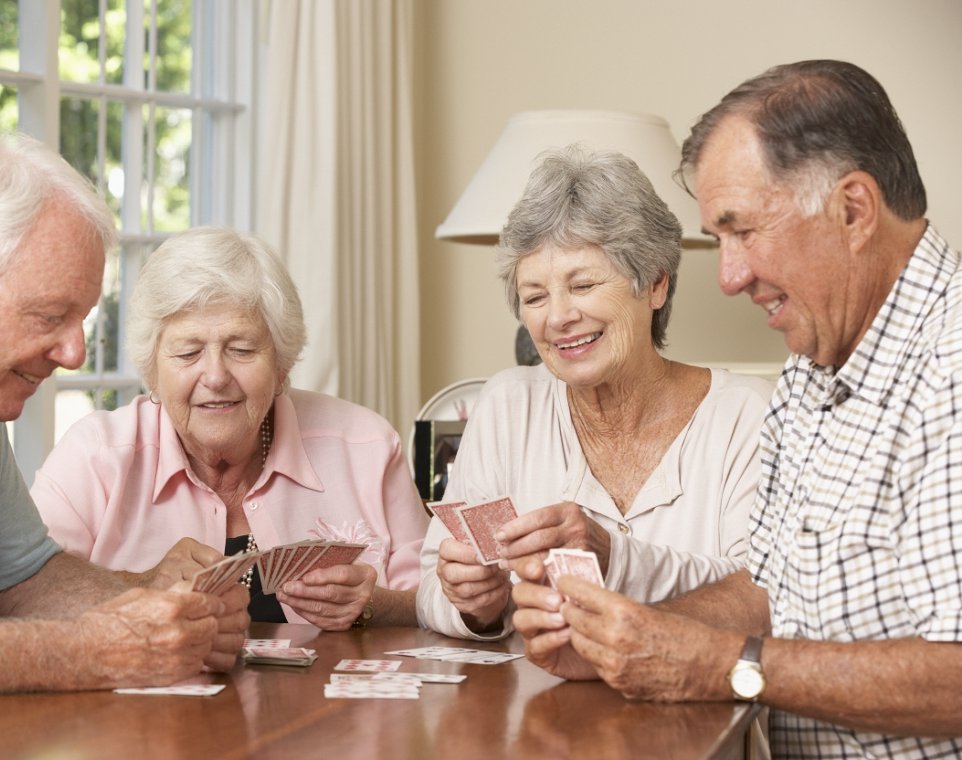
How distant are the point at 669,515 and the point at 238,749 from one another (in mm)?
1263

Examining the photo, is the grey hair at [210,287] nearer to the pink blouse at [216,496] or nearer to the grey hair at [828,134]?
the pink blouse at [216,496]

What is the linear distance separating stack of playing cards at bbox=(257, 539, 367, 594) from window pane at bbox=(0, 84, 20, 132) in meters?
2.52

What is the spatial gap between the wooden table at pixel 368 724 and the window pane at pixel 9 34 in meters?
3.02

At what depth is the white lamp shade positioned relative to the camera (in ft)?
14.4

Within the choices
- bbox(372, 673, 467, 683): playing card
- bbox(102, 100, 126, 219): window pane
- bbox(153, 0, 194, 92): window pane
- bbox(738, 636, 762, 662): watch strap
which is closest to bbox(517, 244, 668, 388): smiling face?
bbox(372, 673, 467, 683): playing card

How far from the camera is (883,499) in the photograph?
1.92m

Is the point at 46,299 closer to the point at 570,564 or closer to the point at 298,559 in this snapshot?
the point at 298,559

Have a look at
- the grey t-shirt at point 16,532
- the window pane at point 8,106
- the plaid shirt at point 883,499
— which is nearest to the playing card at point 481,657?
the plaid shirt at point 883,499

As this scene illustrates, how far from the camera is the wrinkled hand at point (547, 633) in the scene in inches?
80.7

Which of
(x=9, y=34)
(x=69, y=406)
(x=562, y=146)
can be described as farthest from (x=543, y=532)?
(x=9, y=34)

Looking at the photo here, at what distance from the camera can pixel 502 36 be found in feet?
18.6

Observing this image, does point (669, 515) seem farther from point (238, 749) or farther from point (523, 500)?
point (238, 749)

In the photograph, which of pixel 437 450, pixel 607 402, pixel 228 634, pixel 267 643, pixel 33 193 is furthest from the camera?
pixel 437 450

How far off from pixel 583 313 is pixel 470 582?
678 mm
